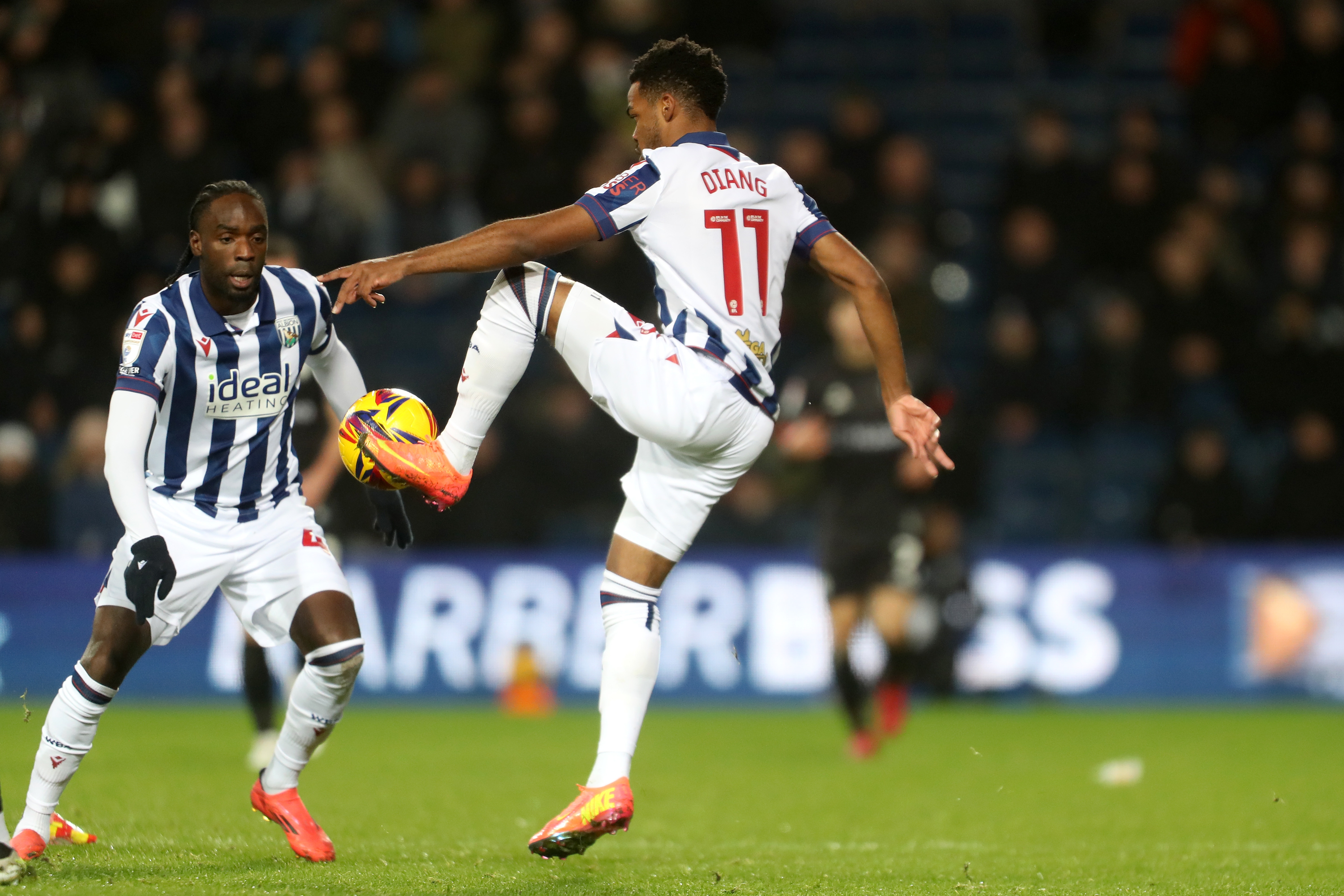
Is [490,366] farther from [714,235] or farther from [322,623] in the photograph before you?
[322,623]

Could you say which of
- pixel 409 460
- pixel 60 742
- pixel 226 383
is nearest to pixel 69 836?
pixel 60 742

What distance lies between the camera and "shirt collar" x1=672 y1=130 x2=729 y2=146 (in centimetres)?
488

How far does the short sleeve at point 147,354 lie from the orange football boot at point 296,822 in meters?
1.36

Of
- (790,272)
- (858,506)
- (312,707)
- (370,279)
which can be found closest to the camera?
(370,279)

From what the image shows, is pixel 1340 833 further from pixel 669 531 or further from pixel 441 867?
pixel 441 867

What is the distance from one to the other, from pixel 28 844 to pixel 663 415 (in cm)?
229

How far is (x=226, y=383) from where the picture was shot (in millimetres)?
5012

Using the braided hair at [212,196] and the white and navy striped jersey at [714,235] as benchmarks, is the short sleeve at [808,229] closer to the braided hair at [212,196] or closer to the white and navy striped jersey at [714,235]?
the white and navy striped jersey at [714,235]

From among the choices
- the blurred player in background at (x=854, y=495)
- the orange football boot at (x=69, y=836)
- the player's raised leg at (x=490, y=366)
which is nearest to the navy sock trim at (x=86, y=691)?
the orange football boot at (x=69, y=836)

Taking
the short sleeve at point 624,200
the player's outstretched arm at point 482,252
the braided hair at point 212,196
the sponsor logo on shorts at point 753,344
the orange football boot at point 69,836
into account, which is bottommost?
the orange football boot at point 69,836

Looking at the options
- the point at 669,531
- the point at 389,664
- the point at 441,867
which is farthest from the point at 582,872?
the point at 389,664

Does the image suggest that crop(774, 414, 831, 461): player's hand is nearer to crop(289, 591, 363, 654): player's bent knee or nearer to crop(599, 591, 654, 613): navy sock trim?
crop(599, 591, 654, 613): navy sock trim

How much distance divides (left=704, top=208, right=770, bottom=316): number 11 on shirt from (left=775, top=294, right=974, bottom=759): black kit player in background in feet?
11.2

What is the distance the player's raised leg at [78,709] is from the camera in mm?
4879
